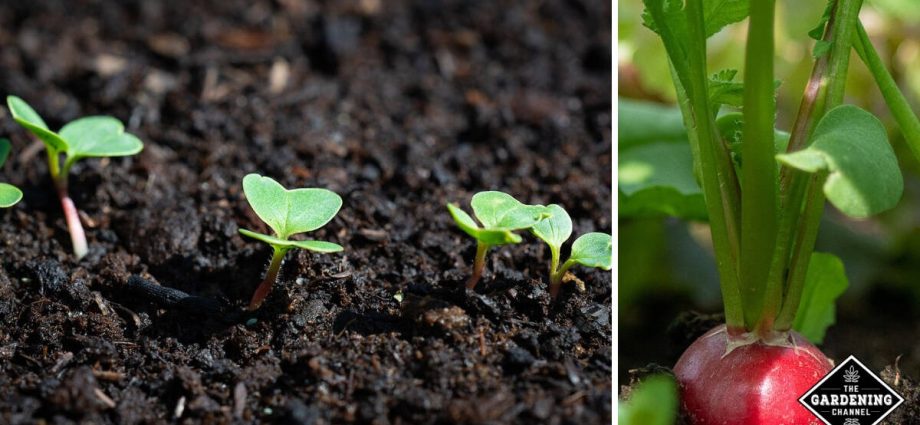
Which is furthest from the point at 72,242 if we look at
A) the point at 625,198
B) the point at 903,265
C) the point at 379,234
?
the point at 903,265

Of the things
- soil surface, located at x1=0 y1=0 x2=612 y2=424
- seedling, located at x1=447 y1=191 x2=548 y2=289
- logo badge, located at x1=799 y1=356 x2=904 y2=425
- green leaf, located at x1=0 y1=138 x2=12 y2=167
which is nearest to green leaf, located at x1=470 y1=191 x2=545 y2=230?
seedling, located at x1=447 y1=191 x2=548 y2=289

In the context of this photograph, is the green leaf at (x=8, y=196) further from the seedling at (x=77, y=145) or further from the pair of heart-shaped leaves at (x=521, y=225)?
the pair of heart-shaped leaves at (x=521, y=225)

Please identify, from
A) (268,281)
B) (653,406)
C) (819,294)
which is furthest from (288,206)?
(819,294)

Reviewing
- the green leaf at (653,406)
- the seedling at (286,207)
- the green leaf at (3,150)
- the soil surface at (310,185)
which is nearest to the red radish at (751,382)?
the soil surface at (310,185)

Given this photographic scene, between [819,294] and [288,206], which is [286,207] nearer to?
[288,206]

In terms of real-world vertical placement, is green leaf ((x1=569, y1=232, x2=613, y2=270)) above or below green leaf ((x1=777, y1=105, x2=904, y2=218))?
below

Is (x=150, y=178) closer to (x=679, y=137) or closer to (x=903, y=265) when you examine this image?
(x=679, y=137)

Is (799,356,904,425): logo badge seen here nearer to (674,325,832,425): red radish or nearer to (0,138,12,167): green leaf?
(674,325,832,425): red radish
